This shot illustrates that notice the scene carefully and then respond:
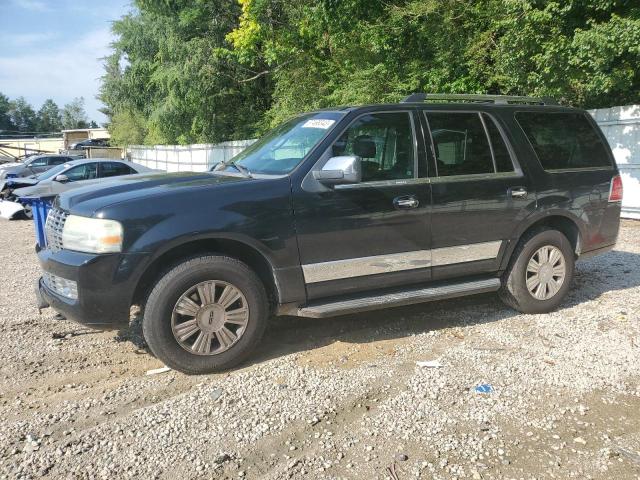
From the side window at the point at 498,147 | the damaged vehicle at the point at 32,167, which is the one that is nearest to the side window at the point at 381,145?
the side window at the point at 498,147


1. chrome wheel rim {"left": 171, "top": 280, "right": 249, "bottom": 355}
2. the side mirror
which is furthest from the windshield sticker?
chrome wheel rim {"left": 171, "top": 280, "right": 249, "bottom": 355}

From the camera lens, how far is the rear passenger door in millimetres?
4547

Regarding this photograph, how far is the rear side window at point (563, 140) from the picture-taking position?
16.7 feet

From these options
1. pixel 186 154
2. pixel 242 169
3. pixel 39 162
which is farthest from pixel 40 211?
pixel 186 154

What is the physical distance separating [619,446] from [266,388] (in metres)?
2.21

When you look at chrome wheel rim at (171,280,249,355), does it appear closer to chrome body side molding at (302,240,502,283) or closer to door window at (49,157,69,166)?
chrome body side molding at (302,240,502,283)

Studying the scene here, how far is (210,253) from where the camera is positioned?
387 cm

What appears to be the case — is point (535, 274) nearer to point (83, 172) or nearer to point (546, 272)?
point (546, 272)

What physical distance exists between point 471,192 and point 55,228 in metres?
3.40

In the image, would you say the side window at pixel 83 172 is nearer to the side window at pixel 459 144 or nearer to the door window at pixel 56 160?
the door window at pixel 56 160

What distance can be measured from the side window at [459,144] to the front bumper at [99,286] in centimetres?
267

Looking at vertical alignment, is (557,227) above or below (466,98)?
below

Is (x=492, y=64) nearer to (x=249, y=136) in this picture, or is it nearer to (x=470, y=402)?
(x=470, y=402)

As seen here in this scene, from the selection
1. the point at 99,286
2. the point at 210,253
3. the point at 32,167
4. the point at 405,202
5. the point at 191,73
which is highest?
the point at 191,73
